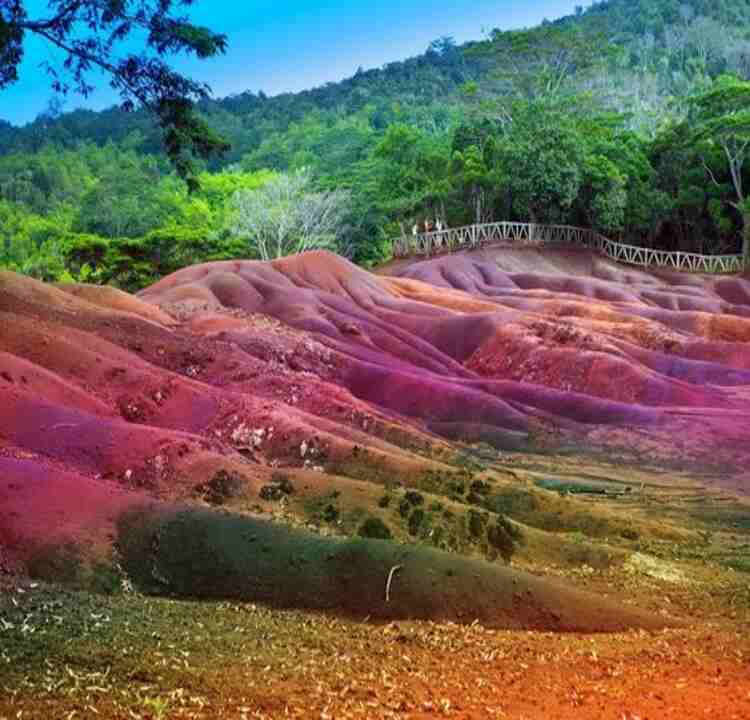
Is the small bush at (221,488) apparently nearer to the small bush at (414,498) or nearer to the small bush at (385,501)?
the small bush at (385,501)

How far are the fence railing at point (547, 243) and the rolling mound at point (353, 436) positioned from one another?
14789mm

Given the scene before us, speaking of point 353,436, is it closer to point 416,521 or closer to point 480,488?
point 480,488

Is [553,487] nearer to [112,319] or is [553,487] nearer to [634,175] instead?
[112,319]

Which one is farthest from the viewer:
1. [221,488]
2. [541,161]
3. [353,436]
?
[541,161]

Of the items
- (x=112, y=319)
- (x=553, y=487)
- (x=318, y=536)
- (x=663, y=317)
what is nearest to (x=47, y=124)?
(x=663, y=317)

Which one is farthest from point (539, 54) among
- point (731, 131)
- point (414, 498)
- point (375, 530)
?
point (375, 530)

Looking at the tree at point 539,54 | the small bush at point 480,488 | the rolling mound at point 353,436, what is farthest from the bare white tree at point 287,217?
the small bush at point 480,488

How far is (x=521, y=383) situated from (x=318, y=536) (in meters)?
23.3

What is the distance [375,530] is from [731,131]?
51975 mm

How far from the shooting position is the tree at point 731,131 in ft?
207

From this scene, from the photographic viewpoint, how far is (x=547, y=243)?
69.6 metres

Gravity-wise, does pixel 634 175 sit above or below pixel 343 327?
above

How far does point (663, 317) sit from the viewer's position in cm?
4959

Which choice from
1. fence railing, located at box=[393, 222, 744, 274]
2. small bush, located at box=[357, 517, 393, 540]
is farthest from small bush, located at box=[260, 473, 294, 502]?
fence railing, located at box=[393, 222, 744, 274]
